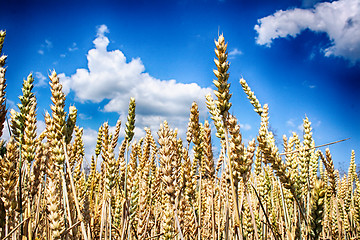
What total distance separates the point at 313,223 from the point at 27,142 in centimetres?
180

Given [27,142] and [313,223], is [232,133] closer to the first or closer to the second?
[313,223]

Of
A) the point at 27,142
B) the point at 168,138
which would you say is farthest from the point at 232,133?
the point at 27,142

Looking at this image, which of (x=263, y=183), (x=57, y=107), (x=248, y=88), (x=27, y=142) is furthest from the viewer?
(x=263, y=183)

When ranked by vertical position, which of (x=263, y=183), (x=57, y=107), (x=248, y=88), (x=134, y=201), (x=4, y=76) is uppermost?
(x=248, y=88)

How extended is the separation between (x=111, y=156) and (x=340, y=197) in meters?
4.02

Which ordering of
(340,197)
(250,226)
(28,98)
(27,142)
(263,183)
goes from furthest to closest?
(340,197) → (263,183) → (250,226) → (28,98) → (27,142)

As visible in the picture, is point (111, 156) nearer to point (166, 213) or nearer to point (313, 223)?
point (166, 213)

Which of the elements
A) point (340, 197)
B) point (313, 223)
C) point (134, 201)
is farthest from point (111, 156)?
point (340, 197)

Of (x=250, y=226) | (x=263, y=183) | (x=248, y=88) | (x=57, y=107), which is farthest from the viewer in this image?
(x=263, y=183)

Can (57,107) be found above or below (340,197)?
above

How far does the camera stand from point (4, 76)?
152 cm

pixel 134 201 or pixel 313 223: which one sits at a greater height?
pixel 134 201

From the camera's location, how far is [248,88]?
8.70 feet

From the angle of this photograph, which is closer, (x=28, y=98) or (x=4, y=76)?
(x=4, y=76)
